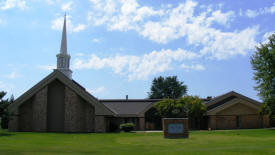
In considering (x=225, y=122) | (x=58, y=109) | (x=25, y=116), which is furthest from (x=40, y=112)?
(x=225, y=122)

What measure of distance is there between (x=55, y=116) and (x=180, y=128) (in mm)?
18450

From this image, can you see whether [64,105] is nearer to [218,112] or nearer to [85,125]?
[85,125]

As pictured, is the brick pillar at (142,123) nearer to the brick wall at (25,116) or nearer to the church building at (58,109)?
the church building at (58,109)

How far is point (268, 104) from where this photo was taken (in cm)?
3897

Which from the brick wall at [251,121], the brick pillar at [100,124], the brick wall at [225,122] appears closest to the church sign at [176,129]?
the brick pillar at [100,124]

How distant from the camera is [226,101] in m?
44.8

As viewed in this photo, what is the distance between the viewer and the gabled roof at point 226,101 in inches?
1628

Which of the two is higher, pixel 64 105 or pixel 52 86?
pixel 52 86

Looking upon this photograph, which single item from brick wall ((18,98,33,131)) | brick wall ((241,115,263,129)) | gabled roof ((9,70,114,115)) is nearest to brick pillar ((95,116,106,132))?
gabled roof ((9,70,114,115))

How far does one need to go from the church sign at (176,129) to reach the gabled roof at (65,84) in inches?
465

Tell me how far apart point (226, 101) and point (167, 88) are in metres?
37.5

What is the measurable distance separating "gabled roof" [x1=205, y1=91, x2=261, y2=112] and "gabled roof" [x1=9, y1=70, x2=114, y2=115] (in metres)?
16.4

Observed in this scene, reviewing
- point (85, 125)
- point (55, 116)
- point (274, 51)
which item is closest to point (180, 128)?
point (85, 125)

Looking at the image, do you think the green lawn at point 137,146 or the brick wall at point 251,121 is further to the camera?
the brick wall at point 251,121
